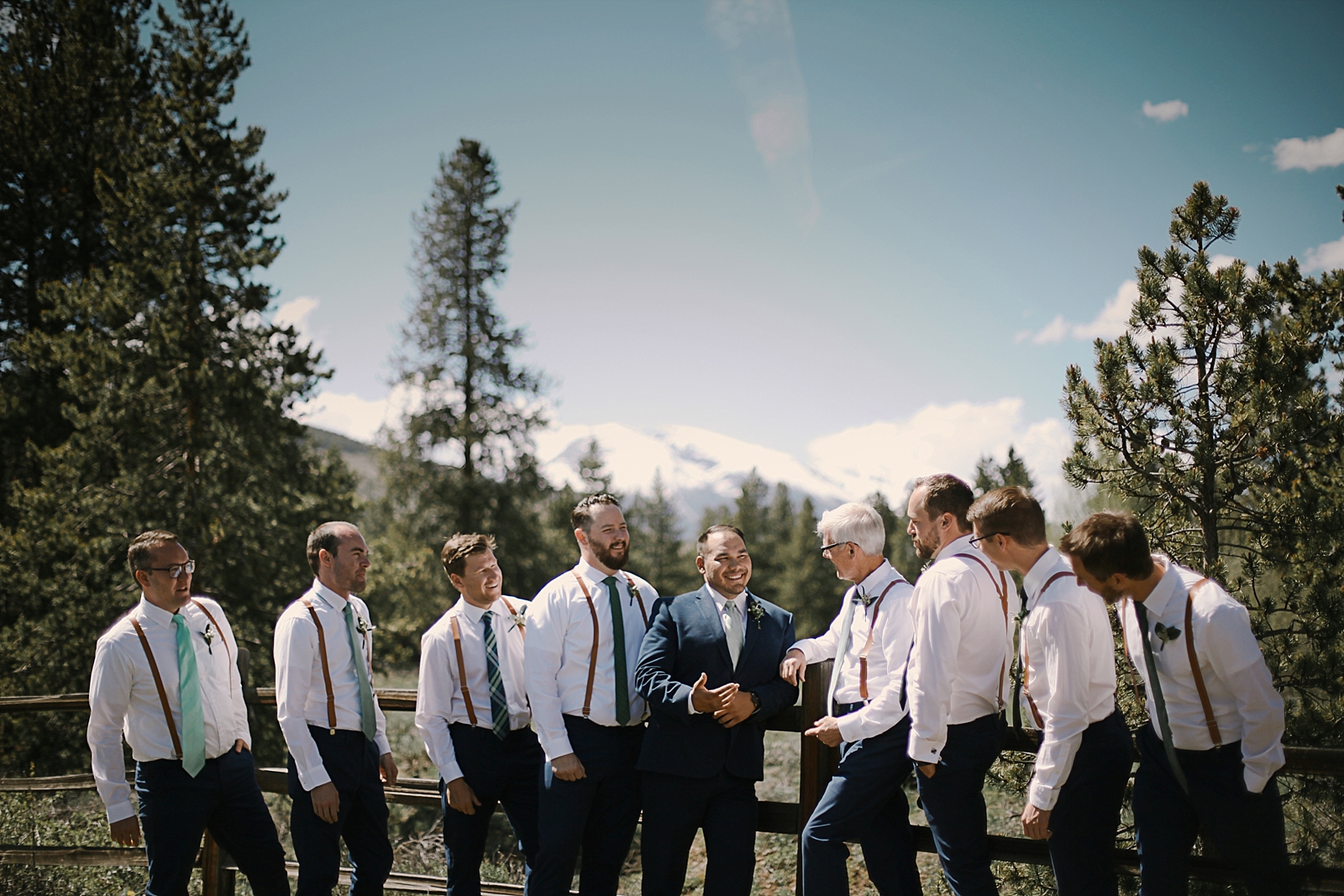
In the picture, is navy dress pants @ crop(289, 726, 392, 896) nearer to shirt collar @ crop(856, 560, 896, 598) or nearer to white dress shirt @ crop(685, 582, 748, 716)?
white dress shirt @ crop(685, 582, 748, 716)

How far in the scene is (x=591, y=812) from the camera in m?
4.32

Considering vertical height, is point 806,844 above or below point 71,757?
above

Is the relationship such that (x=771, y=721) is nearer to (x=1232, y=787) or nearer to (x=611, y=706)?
(x=611, y=706)

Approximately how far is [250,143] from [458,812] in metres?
17.9

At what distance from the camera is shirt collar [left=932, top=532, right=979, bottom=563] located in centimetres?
383

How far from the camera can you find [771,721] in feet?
14.2

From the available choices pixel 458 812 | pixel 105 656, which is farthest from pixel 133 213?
pixel 458 812

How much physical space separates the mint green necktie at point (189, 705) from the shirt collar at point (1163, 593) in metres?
4.57

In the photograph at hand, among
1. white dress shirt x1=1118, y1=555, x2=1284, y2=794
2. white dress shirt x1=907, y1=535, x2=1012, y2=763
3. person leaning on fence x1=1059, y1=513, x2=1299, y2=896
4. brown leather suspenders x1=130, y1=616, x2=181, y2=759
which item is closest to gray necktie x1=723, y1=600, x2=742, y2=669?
white dress shirt x1=907, y1=535, x2=1012, y2=763

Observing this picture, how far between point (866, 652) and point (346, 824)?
118 inches

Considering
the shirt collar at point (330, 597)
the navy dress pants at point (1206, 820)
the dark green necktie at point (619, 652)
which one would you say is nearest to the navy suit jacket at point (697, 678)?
the dark green necktie at point (619, 652)

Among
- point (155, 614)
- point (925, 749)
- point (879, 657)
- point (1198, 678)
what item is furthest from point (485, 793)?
point (1198, 678)

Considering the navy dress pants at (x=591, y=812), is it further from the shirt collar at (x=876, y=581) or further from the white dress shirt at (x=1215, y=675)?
the white dress shirt at (x=1215, y=675)

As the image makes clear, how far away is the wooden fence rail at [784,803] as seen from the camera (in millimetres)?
3334
